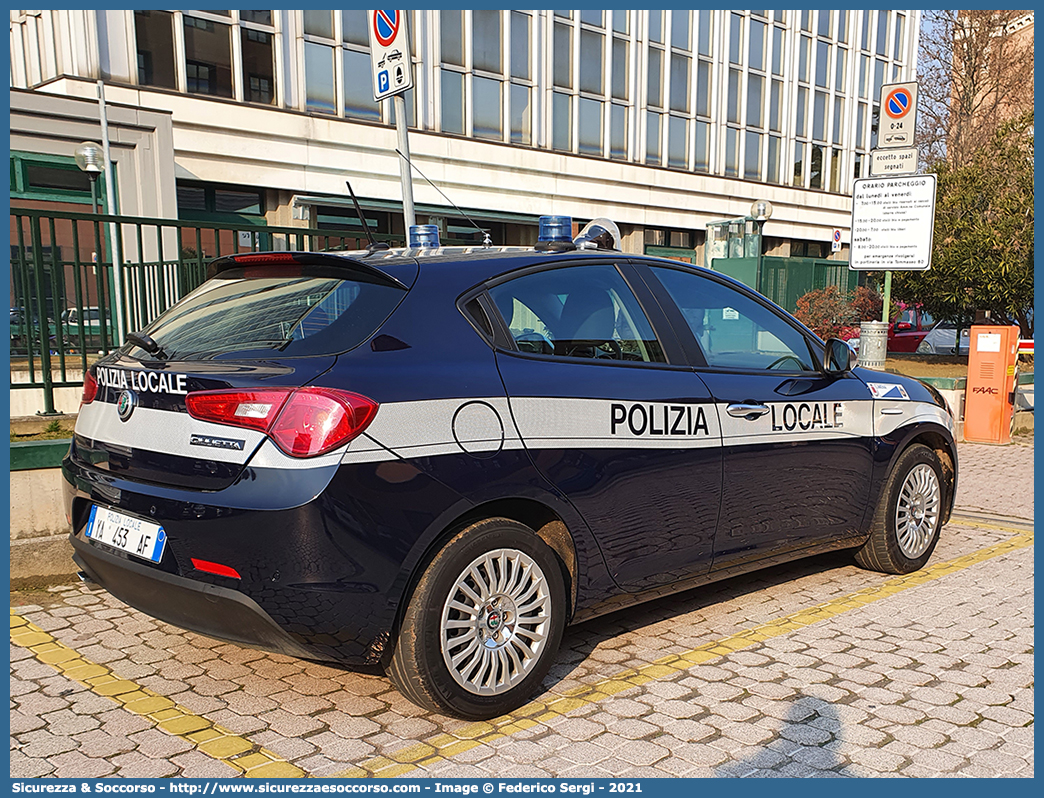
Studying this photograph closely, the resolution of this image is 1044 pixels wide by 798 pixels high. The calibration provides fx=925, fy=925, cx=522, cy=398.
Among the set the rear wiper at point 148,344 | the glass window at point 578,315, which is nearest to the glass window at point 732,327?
the glass window at point 578,315

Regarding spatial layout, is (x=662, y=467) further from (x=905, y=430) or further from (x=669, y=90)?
(x=669, y=90)

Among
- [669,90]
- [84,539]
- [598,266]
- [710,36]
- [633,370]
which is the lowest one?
[84,539]

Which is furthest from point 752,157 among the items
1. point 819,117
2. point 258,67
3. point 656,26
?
point 258,67

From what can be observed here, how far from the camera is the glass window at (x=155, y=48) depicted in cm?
1579

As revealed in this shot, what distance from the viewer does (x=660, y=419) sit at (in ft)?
12.5

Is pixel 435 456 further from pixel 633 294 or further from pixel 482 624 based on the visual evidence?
pixel 633 294

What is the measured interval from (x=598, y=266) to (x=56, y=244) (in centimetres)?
351

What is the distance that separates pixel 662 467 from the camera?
382cm

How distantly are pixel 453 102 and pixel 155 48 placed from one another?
22.5 feet

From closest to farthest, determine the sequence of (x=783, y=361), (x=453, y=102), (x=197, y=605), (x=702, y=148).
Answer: (x=197, y=605) → (x=783, y=361) → (x=453, y=102) → (x=702, y=148)

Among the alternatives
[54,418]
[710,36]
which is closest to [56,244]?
[54,418]

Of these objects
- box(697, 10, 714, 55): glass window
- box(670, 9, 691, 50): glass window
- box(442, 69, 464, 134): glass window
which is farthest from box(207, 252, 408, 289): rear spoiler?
box(697, 10, 714, 55): glass window

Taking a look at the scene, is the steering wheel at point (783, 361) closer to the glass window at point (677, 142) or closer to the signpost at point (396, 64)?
the signpost at point (396, 64)

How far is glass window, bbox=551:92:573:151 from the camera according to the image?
75.5ft
